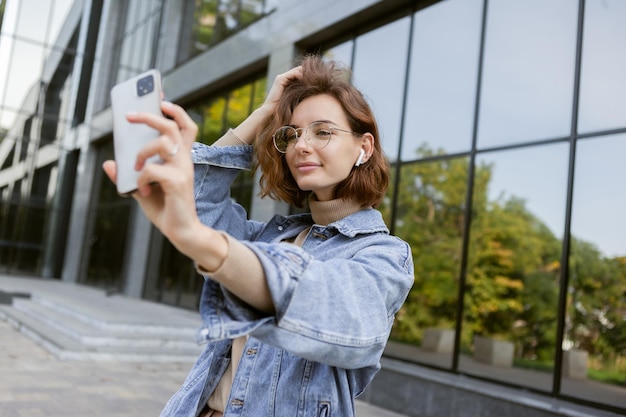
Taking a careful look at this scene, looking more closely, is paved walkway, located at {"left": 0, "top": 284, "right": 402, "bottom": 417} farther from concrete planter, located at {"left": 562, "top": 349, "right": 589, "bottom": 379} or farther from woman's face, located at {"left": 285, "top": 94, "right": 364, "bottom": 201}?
woman's face, located at {"left": 285, "top": 94, "right": 364, "bottom": 201}

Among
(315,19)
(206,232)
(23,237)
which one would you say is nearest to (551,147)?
(315,19)

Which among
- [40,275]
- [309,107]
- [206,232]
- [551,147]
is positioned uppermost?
[551,147]

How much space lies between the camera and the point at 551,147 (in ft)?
24.4

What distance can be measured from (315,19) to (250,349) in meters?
9.06

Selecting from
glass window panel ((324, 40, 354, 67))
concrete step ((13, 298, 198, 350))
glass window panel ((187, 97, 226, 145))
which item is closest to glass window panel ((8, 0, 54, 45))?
glass window panel ((187, 97, 226, 145))

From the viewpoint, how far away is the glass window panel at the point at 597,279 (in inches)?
260

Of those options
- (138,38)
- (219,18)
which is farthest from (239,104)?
(138,38)

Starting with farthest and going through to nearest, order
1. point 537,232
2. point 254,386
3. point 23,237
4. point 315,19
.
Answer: point 23,237
point 315,19
point 537,232
point 254,386

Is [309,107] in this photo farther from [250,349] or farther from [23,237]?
[23,237]

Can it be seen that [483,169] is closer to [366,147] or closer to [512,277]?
[512,277]

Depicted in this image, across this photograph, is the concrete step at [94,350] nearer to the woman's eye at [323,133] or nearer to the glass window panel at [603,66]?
the glass window panel at [603,66]

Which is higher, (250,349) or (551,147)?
(551,147)

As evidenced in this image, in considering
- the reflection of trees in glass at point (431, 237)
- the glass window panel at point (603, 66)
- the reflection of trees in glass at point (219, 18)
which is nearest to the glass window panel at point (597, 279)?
the glass window panel at point (603, 66)

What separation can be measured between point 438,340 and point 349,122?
7.82 metres
